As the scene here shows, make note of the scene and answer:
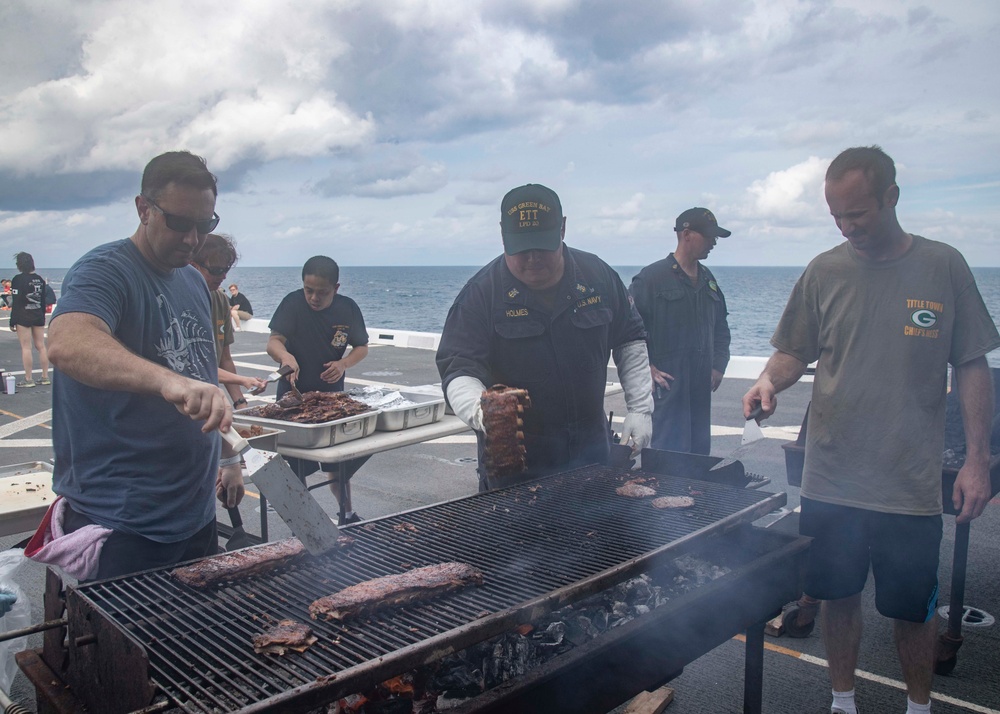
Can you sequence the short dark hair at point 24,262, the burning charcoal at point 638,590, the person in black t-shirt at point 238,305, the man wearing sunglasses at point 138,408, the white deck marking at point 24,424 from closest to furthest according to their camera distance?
the man wearing sunglasses at point 138,408
the burning charcoal at point 638,590
the white deck marking at point 24,424
the short dark hair at point 24,262
the person in black t-shirt at point 238,305

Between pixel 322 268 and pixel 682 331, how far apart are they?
270cm

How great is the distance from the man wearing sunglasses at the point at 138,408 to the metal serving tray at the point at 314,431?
167 centimetres

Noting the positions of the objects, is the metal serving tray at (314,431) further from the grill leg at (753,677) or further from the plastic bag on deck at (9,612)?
the grill leg at (753,677)

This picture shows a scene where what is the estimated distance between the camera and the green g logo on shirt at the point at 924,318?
2783 millimetres

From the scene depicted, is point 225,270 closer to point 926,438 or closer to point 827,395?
point 827,395

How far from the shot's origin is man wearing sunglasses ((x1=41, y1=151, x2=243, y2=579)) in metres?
2.19

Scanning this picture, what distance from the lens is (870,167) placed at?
2.79m

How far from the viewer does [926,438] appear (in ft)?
9.22

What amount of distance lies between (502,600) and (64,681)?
1.24 metres

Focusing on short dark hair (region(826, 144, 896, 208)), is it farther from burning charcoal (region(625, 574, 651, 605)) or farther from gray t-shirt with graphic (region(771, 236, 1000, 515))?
burning charcoal (region(625, 574, 651, 605))

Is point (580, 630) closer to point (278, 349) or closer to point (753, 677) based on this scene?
point (753, 677)

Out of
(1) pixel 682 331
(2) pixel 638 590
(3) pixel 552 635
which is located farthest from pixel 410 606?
(1) pixel 682 331

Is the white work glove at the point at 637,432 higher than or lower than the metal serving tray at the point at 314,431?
higher

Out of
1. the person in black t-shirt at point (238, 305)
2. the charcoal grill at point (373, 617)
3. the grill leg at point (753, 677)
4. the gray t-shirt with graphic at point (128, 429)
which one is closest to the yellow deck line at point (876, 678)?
the grill leg at point (753, 677)
